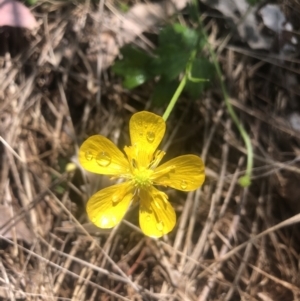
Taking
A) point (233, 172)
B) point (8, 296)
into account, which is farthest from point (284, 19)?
point (8, 296)

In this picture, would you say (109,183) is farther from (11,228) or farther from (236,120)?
(236,120)

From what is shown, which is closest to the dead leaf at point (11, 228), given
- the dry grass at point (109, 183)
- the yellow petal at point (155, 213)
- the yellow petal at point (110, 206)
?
the dry grass at point (109, 183)

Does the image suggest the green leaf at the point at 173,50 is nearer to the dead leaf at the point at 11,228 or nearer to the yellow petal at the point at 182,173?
the yellow petal at the point at 182,173

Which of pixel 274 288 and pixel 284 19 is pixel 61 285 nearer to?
pixel 274 288

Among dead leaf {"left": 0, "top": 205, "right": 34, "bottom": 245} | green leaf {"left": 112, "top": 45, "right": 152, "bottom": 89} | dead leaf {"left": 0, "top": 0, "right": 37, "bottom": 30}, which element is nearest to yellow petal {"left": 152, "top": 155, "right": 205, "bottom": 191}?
green leaf {"left": 112, "top": 45, "right": 152, "bottom": 89}

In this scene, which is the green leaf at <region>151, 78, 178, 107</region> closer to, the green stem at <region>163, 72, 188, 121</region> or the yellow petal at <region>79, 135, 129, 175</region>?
the green stem at <region>163, 72, 188, 121</region>
